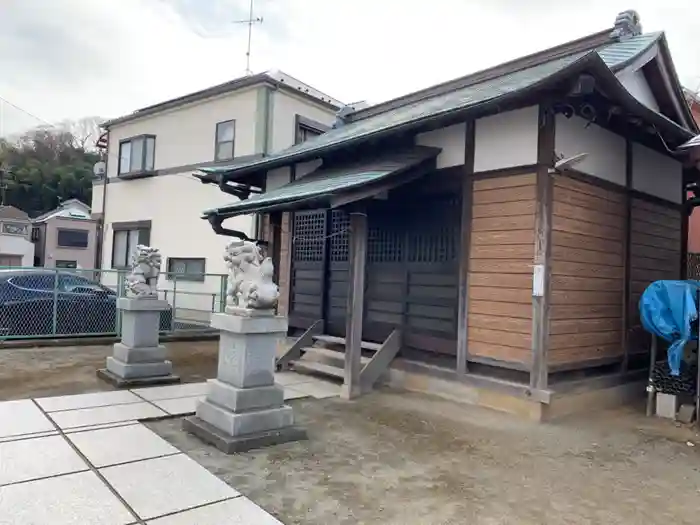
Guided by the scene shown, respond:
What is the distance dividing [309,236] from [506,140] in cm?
353

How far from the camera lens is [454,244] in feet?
18.5

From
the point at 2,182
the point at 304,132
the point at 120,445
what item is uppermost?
the point at 2,182

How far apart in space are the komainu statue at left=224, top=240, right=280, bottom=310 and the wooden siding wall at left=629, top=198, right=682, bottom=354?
4463 millimetres

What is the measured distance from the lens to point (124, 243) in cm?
1478

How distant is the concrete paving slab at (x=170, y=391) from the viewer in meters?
5.13

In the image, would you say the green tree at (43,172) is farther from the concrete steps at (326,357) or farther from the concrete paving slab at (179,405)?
the concrete paving slab at (179,405)

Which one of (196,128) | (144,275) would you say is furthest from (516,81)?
(196,128)

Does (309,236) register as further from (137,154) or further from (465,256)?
(137,154)

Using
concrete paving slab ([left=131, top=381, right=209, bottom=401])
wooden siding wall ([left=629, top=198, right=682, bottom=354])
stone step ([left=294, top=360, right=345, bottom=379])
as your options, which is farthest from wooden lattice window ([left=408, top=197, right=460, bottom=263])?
concrete paving slab ([left=131, top=381, right=209, bottom=401])

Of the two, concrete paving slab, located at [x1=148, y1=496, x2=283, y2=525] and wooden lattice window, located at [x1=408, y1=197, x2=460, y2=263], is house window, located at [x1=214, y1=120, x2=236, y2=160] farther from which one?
concrete paving slab, located at [x1=148, y1=496, x2=283, y2=525]

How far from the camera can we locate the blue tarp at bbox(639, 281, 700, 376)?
503cm

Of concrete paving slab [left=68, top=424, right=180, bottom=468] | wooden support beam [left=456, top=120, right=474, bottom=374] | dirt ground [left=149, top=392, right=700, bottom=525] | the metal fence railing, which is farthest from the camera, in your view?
the metal fence railing

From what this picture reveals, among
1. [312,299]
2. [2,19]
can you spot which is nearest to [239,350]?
[312,299]

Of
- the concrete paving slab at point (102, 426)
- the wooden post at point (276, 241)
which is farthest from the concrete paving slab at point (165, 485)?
the wooden post at point (276, 241)
